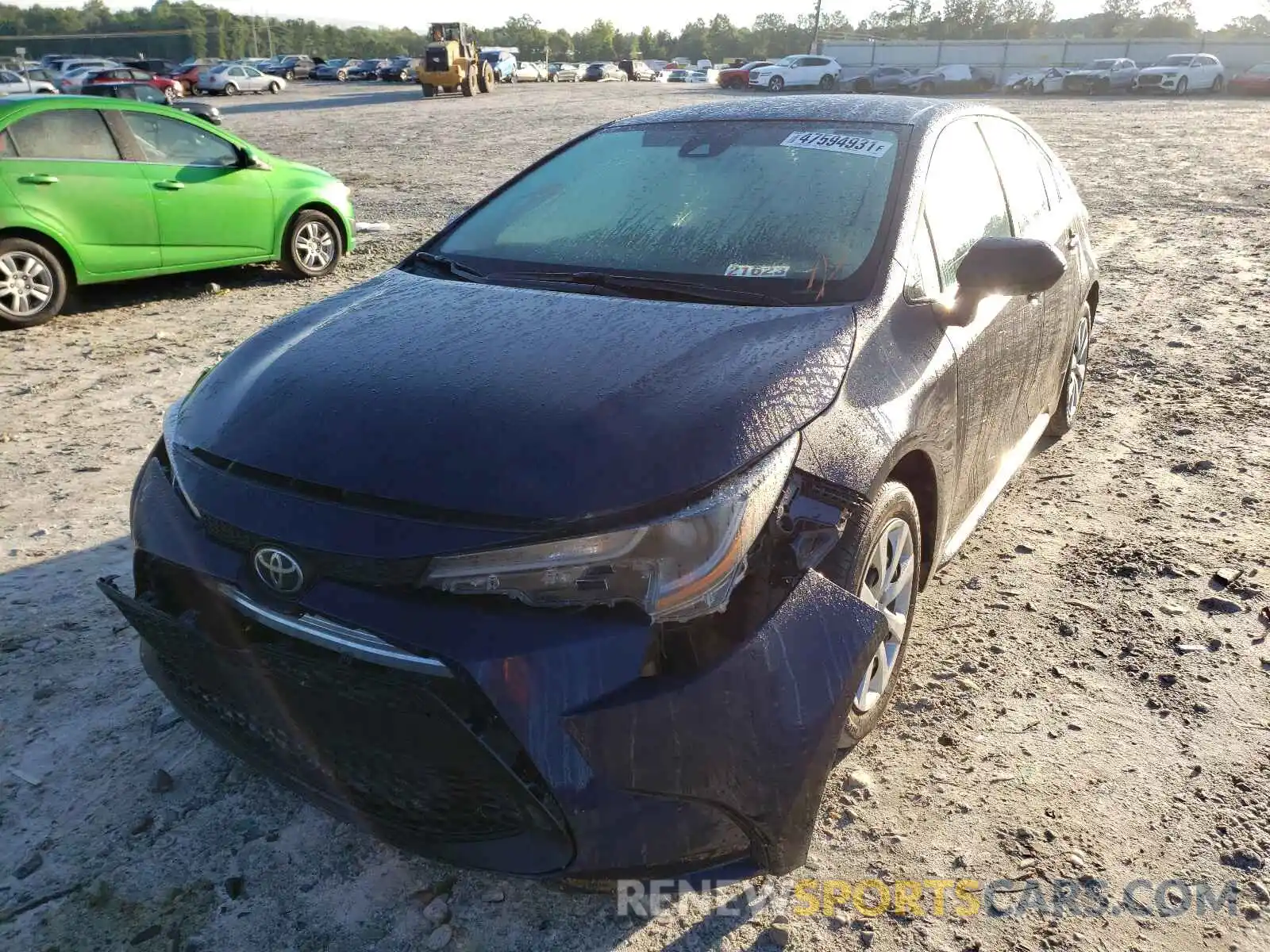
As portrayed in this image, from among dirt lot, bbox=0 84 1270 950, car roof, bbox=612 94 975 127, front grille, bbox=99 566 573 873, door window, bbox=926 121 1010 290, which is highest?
car roof, bbox=612 94 975 127

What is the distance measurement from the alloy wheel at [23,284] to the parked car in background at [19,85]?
26967 millimetres

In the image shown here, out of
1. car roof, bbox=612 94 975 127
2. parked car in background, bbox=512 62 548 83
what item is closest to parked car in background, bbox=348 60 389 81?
parked car in background, bbox=512 62 548 83

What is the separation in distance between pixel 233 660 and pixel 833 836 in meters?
1.46

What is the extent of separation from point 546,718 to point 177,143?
743cm

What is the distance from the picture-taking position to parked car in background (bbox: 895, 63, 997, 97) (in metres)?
42.5

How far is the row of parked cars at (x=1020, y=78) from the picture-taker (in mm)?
37094

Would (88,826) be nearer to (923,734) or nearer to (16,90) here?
(923,734)

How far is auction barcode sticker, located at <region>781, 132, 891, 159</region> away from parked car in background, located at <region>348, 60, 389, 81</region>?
55.4 meters

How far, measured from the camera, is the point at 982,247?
9.22 feet

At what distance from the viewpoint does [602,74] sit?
5931 centimetres

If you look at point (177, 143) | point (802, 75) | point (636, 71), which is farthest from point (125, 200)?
point (636, 71)

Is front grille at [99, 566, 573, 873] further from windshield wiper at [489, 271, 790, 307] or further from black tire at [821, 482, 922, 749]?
windshield wiper at [489, 271, 790, 307]

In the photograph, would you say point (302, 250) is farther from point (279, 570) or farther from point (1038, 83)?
point (1038, 83)

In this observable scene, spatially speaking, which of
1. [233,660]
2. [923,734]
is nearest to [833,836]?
[923,734]
